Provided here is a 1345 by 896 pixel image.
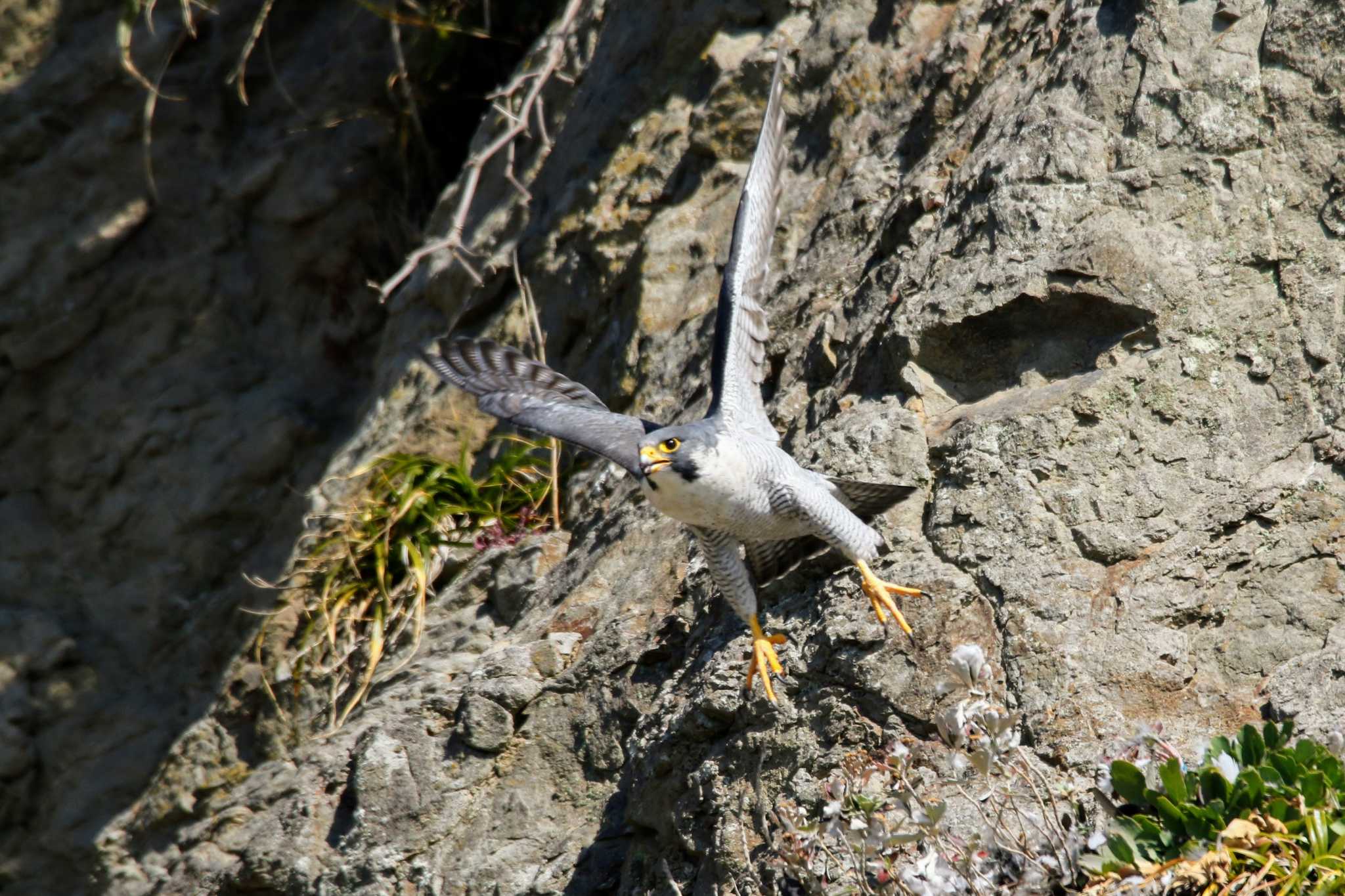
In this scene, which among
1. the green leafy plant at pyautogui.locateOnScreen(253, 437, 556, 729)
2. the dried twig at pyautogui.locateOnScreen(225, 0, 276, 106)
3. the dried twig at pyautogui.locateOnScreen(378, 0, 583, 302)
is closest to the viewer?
the green leafy plant at pyautogui.locateOnScreen(253, 437, 556, 729)

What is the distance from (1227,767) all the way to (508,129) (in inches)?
211

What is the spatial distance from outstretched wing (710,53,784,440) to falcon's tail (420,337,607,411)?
658mm

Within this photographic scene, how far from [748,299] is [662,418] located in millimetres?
1158

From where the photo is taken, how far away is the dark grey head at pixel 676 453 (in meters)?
4.25

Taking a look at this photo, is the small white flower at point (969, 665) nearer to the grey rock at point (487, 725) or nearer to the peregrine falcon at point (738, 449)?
the peregrine falcon at point (738, 449)

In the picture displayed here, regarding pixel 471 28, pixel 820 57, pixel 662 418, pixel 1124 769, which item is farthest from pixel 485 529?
pixel 1124 769

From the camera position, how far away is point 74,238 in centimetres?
870

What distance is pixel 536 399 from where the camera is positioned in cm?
507

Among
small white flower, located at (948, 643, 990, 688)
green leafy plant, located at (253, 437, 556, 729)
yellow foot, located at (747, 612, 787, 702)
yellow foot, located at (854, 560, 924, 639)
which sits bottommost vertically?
green leafy plant, located at (253, 437, 556, 729)

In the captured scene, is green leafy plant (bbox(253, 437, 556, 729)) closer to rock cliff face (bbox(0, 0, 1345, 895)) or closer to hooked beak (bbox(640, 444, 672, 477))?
rock cliff face (bbox(0, 0, 1345, 895))

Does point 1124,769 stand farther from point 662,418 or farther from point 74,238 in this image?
point 74,238

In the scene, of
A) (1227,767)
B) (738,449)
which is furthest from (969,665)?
(738,449)

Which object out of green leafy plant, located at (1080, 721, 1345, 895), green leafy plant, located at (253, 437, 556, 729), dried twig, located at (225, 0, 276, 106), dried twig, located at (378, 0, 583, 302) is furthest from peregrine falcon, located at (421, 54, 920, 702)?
dried twig, located at (225, 0, 276, 106)

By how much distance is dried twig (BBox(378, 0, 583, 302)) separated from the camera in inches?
274
